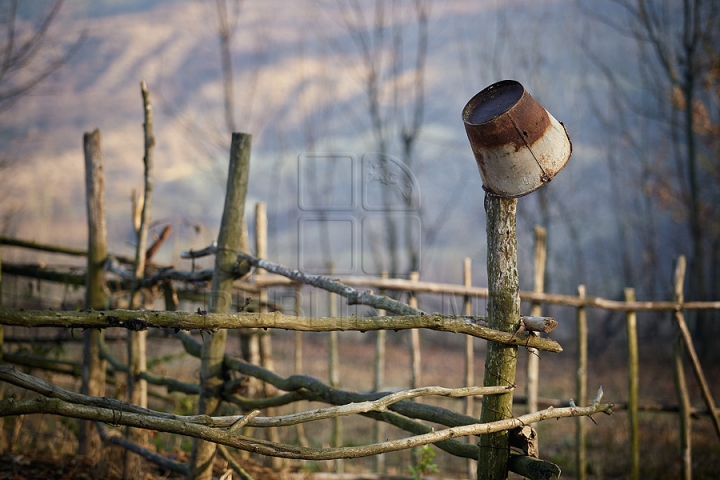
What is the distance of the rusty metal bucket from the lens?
2.29 m

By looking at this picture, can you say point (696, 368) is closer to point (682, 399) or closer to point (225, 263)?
point (682, 399)

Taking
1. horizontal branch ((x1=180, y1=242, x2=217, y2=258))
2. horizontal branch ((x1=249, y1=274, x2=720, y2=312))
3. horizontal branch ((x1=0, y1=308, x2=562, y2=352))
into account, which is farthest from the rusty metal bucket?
horizontal branch ((x1=249, y1=274, x2=720, y2=312))

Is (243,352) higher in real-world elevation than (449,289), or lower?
lower

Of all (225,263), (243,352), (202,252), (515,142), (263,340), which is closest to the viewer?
(515,142)

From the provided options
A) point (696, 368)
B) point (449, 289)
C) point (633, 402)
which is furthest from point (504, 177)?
point (696, 368)

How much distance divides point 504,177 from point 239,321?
121 cm

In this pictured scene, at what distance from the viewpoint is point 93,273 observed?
4.48 meters

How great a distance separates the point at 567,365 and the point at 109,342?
31.5ft

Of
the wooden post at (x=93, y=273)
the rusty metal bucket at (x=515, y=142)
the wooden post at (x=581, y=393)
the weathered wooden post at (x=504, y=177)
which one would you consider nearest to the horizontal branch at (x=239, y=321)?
the weathered wooden post at (x=504, y=177)

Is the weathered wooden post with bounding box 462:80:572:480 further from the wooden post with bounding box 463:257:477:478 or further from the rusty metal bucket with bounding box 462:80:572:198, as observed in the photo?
the wooden post with bounding box 463:257:477:478

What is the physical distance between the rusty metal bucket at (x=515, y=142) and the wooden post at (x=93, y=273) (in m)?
3.16

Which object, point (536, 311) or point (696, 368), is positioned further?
point (536, 311)

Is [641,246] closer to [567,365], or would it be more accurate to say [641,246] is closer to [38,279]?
[567,365]

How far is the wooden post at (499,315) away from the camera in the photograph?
2.51m
